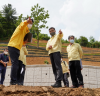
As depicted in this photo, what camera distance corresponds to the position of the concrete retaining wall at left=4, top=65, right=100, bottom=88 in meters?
6.00

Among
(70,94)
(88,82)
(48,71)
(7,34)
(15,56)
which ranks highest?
(7,34)

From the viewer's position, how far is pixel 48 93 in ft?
6.61

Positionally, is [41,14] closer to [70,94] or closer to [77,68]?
[77,68]

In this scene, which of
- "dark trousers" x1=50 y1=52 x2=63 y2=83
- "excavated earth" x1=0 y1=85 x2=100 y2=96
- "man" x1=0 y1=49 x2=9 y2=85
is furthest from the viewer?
"man" x1=0 y1=49 x2=9 y2=85

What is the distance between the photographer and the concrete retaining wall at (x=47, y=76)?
6003 mm

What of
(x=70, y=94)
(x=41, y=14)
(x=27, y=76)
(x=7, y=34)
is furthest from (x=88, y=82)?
(x=7, y=34)

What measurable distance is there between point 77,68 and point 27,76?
13.1 ft

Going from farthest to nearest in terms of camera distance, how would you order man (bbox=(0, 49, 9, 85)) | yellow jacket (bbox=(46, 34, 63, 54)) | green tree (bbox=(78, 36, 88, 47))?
green tree (bbox=(78, 36, 88, 47)), man (bbox=(0, 49, 9, 85)), yellow jacket (bbox=(46, 34, 63, 54))

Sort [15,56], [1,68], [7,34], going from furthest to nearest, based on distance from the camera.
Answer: [7,34], [1,68], [15,56]

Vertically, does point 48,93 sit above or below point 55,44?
below

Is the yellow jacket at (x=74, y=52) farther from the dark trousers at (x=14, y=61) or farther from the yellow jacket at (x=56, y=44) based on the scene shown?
the dark trousers at (x=14, y=61)

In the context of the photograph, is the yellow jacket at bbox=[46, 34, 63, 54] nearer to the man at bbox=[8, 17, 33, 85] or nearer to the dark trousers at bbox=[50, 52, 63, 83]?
the dark trousers at bbox=[50, 52, 63, 83]

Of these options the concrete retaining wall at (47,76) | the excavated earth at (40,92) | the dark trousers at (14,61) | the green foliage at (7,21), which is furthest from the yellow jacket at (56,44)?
the green foliage at (7,21)

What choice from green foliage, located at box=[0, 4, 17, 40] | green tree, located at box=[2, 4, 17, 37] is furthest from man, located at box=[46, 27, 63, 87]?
green tree, located at box=[2, 4, 17, 37]
